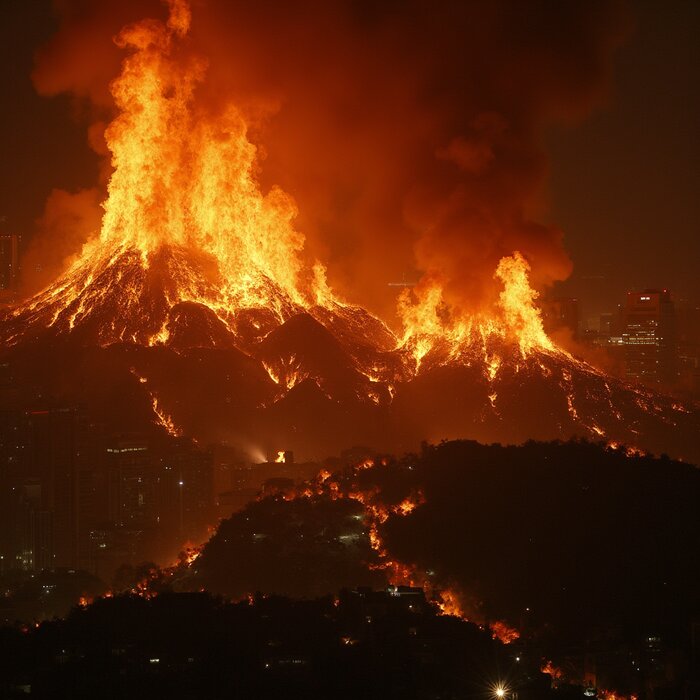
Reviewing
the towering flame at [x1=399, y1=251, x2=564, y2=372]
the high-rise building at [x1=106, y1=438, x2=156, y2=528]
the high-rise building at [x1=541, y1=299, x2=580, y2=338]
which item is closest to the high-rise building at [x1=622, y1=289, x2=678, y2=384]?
the high-rise building at [x1=541, y1=299, x2=580, y2=338]

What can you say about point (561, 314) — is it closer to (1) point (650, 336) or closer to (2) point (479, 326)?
(1) point (650, 336)

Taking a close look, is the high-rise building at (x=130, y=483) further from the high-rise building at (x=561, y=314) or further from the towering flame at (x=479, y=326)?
the high-rise building at (x=561, y=314)

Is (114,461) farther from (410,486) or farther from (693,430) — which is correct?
(693,430)

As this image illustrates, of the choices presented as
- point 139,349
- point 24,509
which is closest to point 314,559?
point 24,509

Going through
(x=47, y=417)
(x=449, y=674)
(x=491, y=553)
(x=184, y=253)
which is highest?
(x=184, y=253)

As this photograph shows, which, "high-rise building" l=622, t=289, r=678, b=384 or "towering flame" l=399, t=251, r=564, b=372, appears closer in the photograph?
"towering flame" l=399, t=251, r=564, b=372

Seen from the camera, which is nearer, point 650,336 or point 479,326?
point 479,326

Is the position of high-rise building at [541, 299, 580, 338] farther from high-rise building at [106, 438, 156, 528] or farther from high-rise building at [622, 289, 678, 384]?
high-rise building at [106, 438, 156, 528]

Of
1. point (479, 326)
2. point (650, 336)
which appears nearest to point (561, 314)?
point (650, 336)
